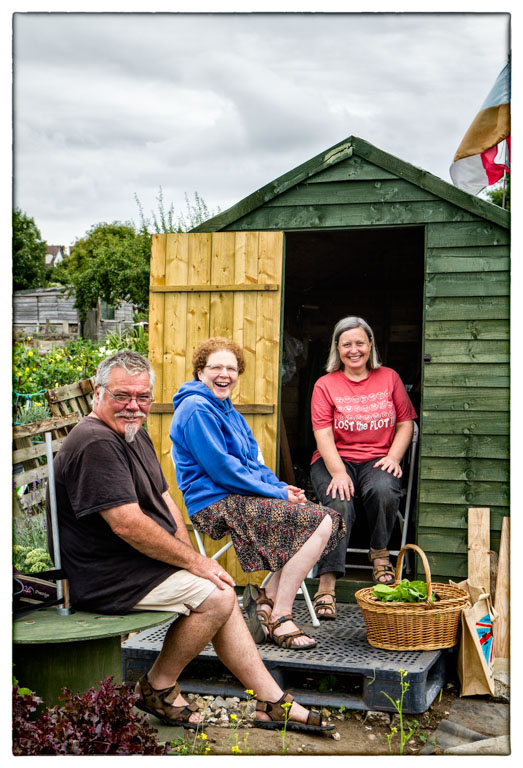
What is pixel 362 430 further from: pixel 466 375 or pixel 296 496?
pixel 296 496

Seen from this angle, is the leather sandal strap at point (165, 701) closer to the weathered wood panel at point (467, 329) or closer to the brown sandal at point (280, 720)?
the brown sandal at point (280, 720)

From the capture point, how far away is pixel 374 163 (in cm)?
445

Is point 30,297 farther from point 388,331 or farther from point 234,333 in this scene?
point 234,333

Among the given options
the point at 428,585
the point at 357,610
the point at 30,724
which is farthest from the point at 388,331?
the point at 30,724

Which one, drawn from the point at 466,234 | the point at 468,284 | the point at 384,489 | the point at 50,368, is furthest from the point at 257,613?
the point at 50,368

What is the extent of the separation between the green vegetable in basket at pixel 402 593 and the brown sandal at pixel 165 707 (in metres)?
1.01

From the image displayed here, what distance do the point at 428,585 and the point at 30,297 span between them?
49.3 feet

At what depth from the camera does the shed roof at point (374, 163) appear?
4.27 meters

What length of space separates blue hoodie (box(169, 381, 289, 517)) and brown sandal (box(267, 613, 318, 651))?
59cm

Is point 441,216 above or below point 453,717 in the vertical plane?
above

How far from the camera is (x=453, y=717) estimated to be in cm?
322

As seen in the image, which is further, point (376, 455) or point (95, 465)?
point (376, 455)

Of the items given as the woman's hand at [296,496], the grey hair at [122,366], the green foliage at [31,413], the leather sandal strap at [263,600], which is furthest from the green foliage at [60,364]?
the grey hair at [122,366]

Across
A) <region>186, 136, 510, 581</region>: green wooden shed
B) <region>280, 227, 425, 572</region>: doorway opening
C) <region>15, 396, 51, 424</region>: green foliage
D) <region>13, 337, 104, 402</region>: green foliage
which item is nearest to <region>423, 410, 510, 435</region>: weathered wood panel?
<region>186, 136, 510, 581</region>: green wooden shed
